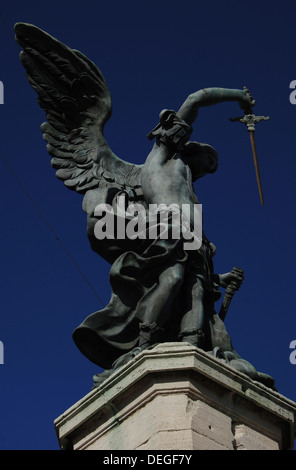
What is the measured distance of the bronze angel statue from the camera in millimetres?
7246

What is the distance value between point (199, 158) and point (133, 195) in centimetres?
81

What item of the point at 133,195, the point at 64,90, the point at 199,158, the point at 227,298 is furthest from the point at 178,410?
the point at 64,90

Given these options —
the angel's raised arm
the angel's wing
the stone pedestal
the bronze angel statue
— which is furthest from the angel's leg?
the angel's wing

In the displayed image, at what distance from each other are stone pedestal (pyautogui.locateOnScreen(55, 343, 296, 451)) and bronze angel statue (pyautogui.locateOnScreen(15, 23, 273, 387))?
34 cm

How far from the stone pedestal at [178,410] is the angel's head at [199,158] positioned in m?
2.49

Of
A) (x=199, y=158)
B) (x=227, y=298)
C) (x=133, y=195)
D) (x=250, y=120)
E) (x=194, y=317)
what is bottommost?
(x=194, y=317)

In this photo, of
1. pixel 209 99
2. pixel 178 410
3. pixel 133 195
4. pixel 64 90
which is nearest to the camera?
pixel 178 410

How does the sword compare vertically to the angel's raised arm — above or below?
below

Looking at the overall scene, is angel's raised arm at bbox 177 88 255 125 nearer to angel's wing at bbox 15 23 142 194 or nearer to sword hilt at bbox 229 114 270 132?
sword hilt at bbox 229 114 270 132

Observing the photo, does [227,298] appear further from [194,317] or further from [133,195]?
[133,195]

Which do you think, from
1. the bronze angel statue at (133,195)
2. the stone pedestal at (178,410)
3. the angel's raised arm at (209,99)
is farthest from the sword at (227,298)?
the angel's raised arm at (209,99)

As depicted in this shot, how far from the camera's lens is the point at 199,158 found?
8727 mm

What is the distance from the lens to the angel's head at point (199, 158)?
28.4ft

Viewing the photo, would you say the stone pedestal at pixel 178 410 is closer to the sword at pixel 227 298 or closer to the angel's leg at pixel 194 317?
the angel's leg at pixel 194 317
